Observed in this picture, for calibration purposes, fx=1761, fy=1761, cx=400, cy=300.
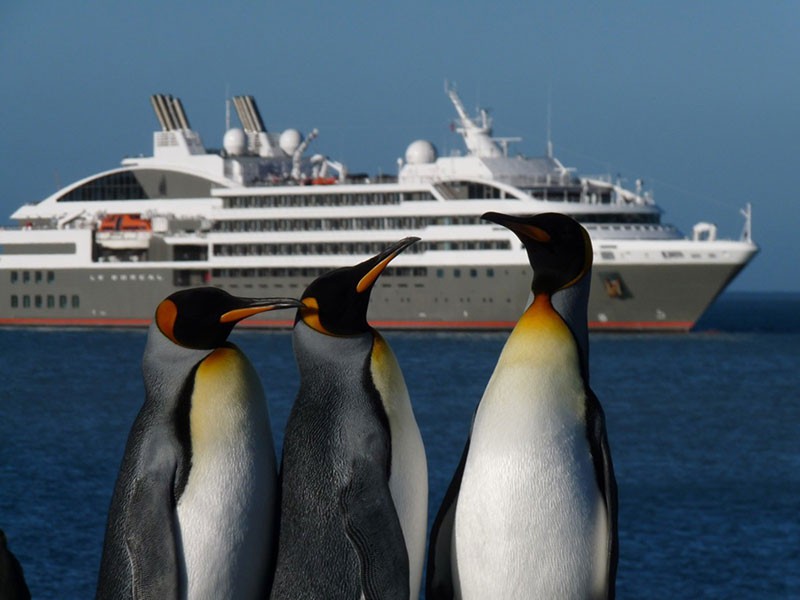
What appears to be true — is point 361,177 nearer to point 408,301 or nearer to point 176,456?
point 408,301

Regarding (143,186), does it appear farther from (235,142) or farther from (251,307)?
(251,307)

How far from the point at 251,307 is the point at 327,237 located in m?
52.8

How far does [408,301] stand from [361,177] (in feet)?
27.0

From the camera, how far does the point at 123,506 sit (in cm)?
591

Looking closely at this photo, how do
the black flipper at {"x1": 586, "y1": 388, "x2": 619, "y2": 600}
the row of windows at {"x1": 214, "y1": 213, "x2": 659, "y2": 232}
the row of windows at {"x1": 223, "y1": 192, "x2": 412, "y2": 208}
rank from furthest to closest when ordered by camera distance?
the row of windows at {"x1": 223, "y1": 192, "x2": 412, "y2": 208}, the row of windows at {"x1": 214, "y1": 213, "x2": 659, "y2": 232}, the black flipper at {"x1": 586, "y1": 388, "x2": 619, "y2": 600}

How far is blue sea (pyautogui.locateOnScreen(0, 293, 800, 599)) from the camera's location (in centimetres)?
1850

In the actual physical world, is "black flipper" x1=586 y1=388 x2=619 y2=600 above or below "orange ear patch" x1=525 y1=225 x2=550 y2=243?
below

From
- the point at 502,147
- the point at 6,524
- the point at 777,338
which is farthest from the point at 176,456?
the point at 777,338

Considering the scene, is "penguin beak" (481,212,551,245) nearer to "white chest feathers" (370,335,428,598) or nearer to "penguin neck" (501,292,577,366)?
"penguin neck" (501,292,577,366)

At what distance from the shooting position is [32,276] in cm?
6209

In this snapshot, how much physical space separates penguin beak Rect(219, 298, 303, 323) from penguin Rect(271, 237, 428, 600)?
0.08 meters

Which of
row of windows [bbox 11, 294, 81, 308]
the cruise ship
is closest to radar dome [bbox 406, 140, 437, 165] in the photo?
the cruise ship

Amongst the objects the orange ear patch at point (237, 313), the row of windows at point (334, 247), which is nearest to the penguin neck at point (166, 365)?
the orange ear patch at point (237, 313)

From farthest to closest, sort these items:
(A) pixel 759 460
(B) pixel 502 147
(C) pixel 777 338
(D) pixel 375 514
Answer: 1. (C) pixel 777 338
2. (B) pixel 502 147
3. (A) pixel 759 460
4. (D) pixel 375 514
